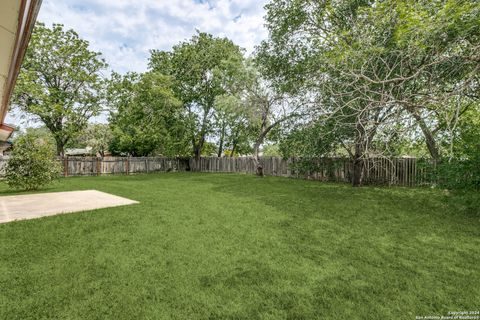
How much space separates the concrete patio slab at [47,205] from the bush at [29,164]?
1.73 meters

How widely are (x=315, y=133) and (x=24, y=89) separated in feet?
52.3

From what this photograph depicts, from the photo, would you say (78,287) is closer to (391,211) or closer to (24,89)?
(391,211)

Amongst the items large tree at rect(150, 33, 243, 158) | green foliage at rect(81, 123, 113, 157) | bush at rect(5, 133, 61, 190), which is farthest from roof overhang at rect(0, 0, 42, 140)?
green foliage at rect(81, 123, 113, 157)

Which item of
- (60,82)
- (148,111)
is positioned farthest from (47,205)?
(60,82)

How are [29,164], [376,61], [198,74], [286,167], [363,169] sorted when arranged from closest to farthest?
1. [376,61]
2. [363,169]
3. [29,164]
4. [286,167]
5. [198,74]

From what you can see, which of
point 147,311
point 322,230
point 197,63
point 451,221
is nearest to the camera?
point 147,311

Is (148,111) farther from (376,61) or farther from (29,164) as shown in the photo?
(376,61)

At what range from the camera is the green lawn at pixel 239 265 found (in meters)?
1.87

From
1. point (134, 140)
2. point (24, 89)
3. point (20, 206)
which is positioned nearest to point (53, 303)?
point (20, 206)

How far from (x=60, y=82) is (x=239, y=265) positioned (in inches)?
700

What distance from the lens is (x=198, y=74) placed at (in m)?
17.0

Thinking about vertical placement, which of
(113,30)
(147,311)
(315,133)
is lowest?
(147,311)

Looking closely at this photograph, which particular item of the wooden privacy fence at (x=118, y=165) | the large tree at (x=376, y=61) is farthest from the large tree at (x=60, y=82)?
the large tree at (x=376, y=61)

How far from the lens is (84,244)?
124 inches
